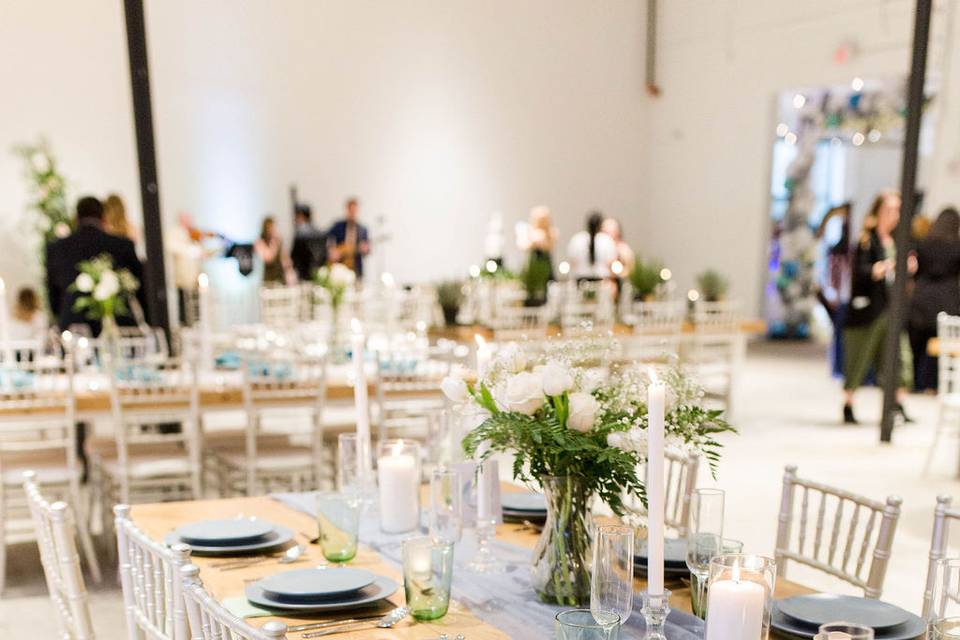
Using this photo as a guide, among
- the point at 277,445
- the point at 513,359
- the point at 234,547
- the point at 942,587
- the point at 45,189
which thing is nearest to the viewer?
the point at 942,587

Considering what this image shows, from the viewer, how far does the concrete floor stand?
Answer: 4.25 meters

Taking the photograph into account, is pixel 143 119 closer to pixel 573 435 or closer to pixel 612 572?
pixel 573 435

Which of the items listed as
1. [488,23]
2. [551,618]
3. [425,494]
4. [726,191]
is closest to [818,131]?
[726,191]

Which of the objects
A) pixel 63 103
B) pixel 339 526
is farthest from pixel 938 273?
pixel 63 103

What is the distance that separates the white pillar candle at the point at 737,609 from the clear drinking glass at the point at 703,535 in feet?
0.78

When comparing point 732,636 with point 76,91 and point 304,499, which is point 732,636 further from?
point 76,91

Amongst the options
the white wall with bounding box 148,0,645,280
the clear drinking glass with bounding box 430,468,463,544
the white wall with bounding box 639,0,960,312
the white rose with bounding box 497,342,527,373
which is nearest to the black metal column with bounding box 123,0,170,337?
the clear drinking glass with bounding box 430,468,463,544

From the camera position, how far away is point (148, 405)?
4609 millimetres

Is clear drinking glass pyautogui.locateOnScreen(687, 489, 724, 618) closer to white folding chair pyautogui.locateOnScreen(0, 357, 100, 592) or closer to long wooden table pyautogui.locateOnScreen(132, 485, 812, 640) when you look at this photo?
long wooden table pyautogui.locateOnScreen(132, 485, 812, 640)

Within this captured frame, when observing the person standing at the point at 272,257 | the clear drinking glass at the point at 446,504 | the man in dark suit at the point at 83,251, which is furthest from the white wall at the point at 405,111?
the clear drinking glass at the point at 446,504

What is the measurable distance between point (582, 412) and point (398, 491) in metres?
0.74

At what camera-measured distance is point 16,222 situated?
34.2 ft

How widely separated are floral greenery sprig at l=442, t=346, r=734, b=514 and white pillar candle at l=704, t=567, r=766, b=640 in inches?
12.2

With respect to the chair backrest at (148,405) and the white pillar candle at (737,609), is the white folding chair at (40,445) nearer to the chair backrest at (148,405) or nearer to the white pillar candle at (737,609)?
the chair backrest at (148,405)
